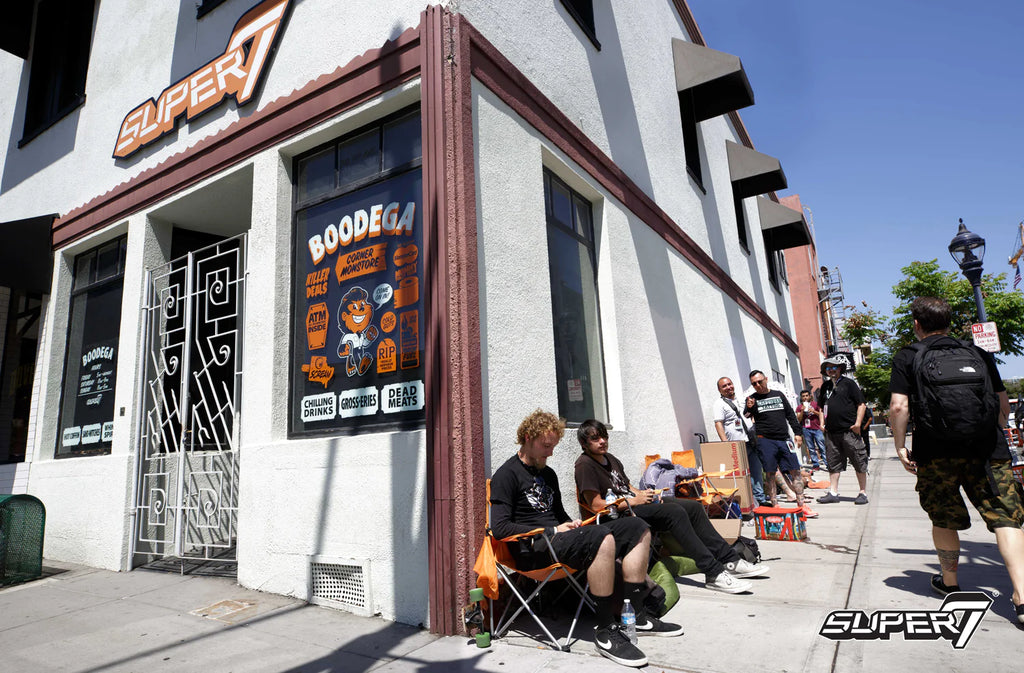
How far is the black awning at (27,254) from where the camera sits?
7.96 meters

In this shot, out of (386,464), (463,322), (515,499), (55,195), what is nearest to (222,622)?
(386,464)

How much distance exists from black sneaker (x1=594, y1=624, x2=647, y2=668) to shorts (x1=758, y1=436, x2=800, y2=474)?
507 cm

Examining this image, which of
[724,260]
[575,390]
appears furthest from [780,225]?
[575,390]

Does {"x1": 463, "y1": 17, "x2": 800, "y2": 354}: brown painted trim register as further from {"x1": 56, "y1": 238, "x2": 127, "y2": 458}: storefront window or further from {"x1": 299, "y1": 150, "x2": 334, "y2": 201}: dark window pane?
{"x1": 56, "y1": 238, "x2": 127, "y2": 458}: storefront window

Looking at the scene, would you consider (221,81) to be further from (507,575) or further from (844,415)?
(844,415)

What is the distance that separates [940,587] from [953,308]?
20.8 metres

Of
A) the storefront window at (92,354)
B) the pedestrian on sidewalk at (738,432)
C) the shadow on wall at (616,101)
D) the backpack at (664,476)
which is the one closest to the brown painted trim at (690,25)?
the shadow on wall at (616,101)

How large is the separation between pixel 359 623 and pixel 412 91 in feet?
13.0

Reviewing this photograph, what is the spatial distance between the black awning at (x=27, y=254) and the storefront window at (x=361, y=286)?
4.86m

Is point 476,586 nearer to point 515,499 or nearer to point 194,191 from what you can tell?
point 515,499

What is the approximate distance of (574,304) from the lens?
21.0ft

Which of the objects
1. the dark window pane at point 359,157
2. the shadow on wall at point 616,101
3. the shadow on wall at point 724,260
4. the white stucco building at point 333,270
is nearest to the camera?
the white stucco building at point 333,270

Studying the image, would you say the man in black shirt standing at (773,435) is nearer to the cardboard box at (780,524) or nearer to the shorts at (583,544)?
the cardboard box at (780,524)

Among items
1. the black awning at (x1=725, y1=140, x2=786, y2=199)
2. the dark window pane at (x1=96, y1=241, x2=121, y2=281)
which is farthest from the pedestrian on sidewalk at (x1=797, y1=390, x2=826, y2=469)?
the dark window pane at (x1=96, y1=241, x2=121, y2=281)
